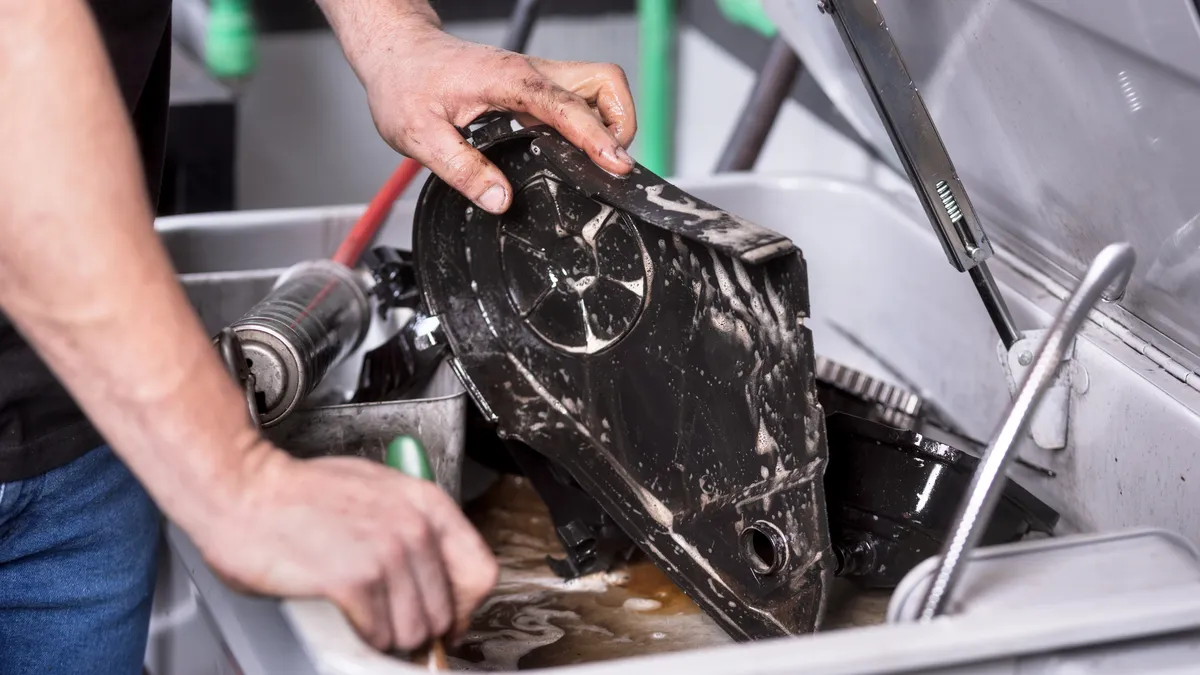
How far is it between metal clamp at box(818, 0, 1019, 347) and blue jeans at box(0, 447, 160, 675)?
2.07ft

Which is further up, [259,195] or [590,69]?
[590,69]

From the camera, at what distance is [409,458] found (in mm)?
628

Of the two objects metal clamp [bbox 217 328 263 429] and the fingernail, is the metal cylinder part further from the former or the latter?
the fingernail

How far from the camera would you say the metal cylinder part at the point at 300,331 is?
2.89 feet

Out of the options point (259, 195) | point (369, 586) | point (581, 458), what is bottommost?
point (259, 195)

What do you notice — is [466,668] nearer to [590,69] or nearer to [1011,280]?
[590,69]

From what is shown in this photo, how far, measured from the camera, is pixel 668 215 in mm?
753

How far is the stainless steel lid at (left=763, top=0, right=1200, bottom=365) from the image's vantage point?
72cm

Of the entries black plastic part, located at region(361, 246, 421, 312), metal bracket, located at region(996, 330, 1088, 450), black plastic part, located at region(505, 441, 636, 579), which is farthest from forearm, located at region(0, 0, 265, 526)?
metal bracket, located at region(996, 330, 1088, 450)

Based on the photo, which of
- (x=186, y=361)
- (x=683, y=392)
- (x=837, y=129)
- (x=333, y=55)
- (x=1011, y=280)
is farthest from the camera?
(x=333, y=55)

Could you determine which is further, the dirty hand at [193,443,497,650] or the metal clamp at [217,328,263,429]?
the metal clamp at [217,328,263,429]

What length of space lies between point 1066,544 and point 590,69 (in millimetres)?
530

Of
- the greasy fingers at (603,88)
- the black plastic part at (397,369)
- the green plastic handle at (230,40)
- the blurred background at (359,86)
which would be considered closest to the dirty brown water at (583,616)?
the black plastic part at (397,369)

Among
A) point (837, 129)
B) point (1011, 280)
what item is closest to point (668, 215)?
point (1011, 280)
